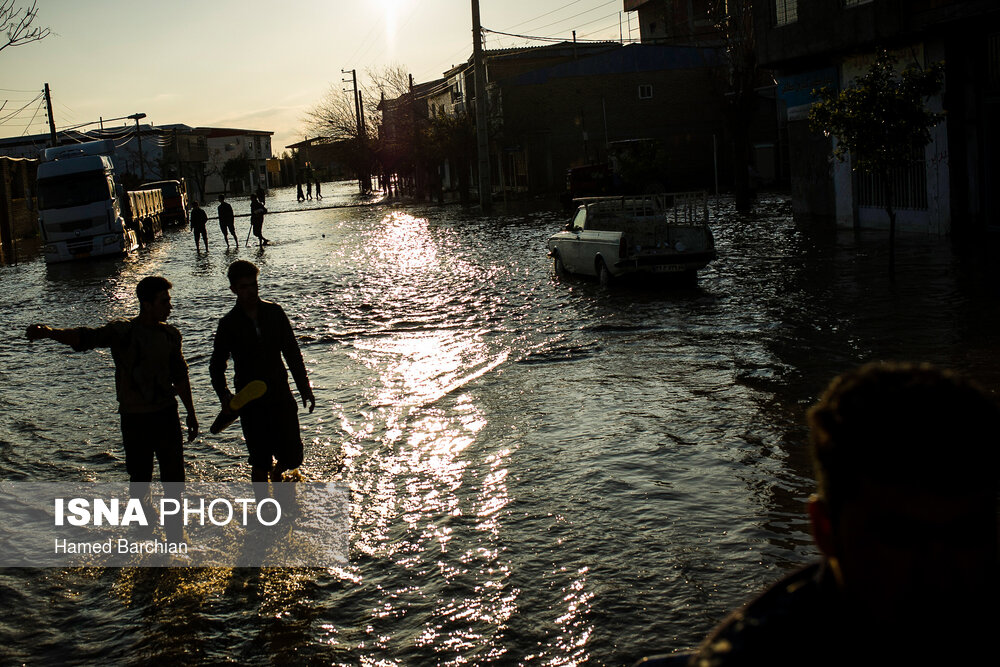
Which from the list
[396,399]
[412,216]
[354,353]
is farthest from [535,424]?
[412,216]

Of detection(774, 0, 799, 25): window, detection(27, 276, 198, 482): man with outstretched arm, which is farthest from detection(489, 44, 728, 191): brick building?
detection(27, 276, 198, 482): man with outstretched arm

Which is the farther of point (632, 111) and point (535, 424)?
point (632, 111)

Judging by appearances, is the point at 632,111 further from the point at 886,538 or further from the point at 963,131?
the point at 886,538

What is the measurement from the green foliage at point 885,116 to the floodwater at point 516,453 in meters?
1.97

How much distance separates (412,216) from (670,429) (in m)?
41.7

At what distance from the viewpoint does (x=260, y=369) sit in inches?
252

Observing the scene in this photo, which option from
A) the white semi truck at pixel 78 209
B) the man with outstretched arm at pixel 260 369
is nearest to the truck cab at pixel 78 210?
the white semi truck at pixel 78 209

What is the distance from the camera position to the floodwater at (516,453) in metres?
4.80

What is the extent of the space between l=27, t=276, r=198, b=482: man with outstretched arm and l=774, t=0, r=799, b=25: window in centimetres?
2270

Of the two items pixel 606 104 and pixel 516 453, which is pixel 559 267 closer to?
pixel 516 453

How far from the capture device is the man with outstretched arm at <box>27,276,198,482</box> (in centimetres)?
599

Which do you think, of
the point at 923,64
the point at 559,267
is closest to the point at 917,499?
the point at 559,267

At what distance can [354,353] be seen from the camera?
12.6m

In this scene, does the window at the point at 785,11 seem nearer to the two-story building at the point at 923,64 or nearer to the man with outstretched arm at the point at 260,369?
the two-story building at the point at 923,64
